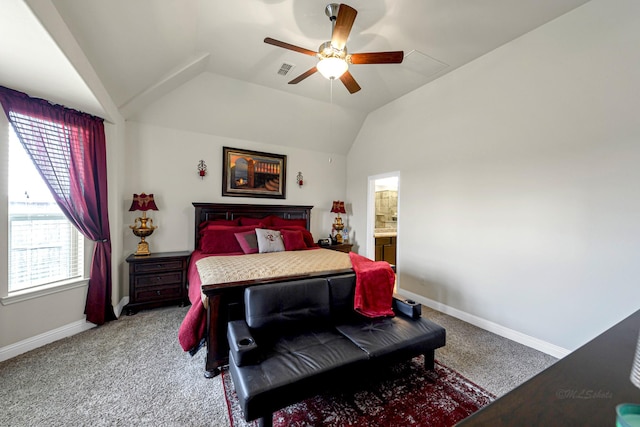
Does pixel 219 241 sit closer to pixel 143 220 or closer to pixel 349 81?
pixel 143 220

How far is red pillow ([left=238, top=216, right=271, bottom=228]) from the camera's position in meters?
4.27

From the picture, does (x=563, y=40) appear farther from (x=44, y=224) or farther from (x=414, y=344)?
(x=44, y=224)

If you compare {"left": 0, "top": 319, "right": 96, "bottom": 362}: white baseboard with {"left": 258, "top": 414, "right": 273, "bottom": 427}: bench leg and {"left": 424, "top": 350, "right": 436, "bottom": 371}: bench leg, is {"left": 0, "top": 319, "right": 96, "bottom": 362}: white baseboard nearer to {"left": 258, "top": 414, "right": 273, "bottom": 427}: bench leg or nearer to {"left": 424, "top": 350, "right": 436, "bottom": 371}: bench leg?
{"left": 258, "top": 414, "right": 273, "bottom": 427}: bench leg

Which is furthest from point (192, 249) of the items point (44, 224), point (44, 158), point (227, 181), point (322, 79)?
point (322, 79)

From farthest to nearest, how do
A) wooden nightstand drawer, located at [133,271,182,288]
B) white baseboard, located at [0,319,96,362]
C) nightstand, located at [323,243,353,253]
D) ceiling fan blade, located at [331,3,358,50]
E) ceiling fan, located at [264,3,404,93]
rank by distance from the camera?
nightstand, located at [323,243,353,253] < wooden nightstand drawer, located at [133,271,182,288] < white baseboard, located at [0,319,96,362] < ceiling fan, located at [264,3,404,93] < ceiling fan blade, located at [331,3,358,50]

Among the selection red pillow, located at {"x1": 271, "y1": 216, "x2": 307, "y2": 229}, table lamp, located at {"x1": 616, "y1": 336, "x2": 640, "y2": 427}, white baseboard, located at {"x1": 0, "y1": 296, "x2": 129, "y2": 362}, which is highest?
red pillow, located at {"x1": 271, "y1": 216, "x2": 307, "y2": 229}

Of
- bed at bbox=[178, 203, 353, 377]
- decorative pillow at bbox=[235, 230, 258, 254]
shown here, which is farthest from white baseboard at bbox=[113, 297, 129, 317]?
decorative pillow at bbox=[235, 230, 258, 254]

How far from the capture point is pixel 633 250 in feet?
6.75

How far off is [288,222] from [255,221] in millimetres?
626

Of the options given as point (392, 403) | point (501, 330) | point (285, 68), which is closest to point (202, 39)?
point (285, 68)

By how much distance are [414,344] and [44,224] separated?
379cm

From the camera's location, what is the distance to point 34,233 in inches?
98.7

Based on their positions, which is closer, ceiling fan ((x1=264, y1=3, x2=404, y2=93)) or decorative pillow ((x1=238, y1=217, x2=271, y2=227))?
ceiling fan ((x1=264, y1=3, x2=404, y2=93))

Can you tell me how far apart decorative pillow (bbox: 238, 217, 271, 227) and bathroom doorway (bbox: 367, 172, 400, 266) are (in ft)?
6.42
